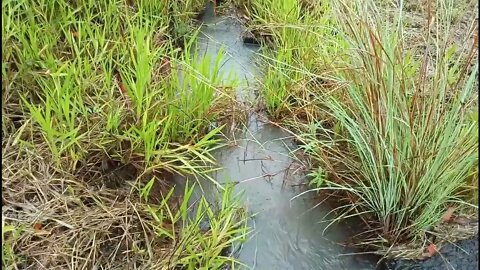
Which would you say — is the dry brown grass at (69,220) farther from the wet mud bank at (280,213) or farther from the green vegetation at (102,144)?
the wet mud bank at (280,213)

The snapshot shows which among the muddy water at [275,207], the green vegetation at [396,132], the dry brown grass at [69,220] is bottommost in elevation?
the muddy water at [275,207]

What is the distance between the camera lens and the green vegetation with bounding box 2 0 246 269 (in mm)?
1669

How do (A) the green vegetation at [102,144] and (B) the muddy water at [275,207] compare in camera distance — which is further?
(B) the muddy water at [275,207]

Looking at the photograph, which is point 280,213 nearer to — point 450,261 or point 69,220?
point 450,261

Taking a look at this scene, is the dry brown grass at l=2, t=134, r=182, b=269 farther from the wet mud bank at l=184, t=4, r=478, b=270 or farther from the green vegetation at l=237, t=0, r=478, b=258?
the green vegetation at l=237, t=0, r=478, b=258

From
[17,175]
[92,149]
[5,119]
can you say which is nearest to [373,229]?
[92,149]

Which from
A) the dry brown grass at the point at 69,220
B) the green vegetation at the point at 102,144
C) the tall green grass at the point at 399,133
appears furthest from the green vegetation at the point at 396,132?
the dry brown grass at the point at 69,220

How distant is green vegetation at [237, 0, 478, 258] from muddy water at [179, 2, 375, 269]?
9 cm

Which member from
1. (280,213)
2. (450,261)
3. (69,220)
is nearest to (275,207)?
(280,213)

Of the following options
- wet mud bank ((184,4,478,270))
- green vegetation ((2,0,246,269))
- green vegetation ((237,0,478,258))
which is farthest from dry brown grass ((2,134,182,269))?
green vegetation ((237,0,478,258))

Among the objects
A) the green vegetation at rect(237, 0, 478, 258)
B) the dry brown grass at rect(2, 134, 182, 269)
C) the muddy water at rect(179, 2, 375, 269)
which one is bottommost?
the muddy water at rect(179, 2, 375, 269)

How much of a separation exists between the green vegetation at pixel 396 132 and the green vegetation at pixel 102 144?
0.40 metres

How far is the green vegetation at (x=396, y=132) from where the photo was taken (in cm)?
167

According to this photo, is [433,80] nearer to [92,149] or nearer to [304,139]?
[304,139]
